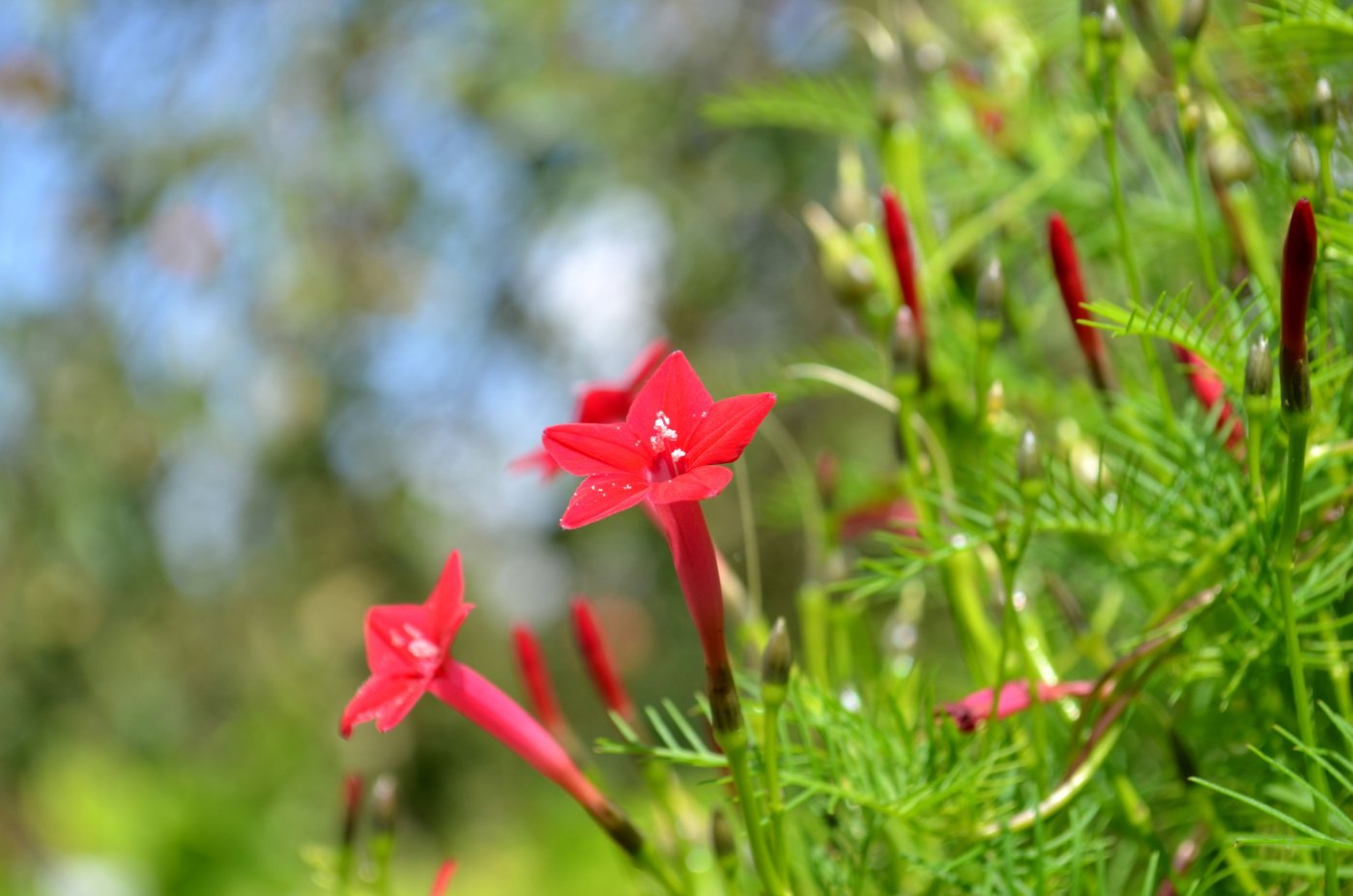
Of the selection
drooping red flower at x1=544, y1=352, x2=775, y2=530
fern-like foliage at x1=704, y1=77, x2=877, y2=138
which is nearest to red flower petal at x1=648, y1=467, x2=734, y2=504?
drooping red flower at x1=544, y1=352, x2=775, y2=530

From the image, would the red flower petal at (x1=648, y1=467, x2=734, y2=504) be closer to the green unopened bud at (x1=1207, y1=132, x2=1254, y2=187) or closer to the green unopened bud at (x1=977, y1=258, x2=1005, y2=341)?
the green unopened bud at (x1=977, y1=258, x2=1005, y2=341)

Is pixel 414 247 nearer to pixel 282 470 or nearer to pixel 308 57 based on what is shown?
pixel 308 57

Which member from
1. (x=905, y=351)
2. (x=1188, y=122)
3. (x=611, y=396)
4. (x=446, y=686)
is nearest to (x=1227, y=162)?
(x=1188, y=122)

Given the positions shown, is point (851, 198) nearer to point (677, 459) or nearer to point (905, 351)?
point (905, 351)

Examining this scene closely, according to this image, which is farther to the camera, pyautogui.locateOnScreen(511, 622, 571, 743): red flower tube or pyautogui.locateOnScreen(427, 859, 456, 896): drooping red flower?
pyautogui.locateOnScreen(511, 622, 571, 743): red flower tube

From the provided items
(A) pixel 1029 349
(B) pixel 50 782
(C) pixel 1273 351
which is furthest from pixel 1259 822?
(B) pixel 50 782

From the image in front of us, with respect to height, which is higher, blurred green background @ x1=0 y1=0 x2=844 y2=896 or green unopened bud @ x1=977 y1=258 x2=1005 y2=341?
green unopened bud @ x1=977 y1=258 x2=1005 y2=341
